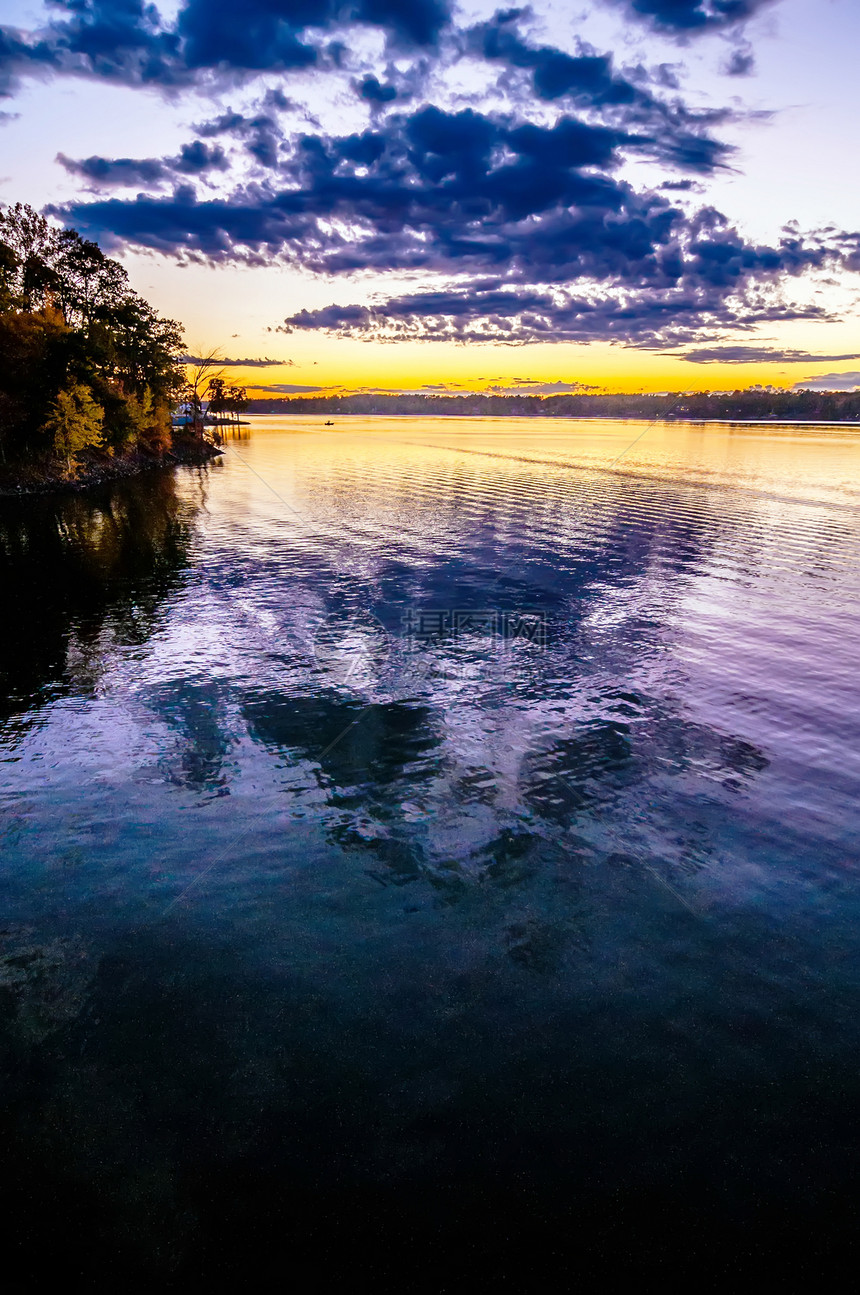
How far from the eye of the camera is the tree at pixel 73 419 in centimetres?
7006

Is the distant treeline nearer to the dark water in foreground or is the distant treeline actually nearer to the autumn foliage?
the autumn foliage

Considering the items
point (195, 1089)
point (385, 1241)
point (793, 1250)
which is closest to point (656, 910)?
point (793, 1250)

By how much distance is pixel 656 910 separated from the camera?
40.7ft

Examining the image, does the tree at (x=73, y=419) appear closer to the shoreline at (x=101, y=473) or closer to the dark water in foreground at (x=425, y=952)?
the shoreline at (x=101, y=473)

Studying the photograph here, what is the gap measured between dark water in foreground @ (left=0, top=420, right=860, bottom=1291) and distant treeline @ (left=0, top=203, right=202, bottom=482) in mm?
55998

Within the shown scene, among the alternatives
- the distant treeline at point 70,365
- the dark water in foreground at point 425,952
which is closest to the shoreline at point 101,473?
the distant treeline at point 70,365

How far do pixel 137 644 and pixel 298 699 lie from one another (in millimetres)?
9959

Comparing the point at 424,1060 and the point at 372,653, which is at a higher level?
the point at 372,653

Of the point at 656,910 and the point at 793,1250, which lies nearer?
the point at 793,1250

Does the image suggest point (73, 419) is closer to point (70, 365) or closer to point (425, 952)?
point (70, 365)

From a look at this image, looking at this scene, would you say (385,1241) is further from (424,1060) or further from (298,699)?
(298,699)

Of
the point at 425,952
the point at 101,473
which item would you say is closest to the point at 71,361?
the point at 101,473

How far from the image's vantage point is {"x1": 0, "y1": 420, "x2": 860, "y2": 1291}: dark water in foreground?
7551 millimetres

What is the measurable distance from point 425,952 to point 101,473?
95.8 meters
